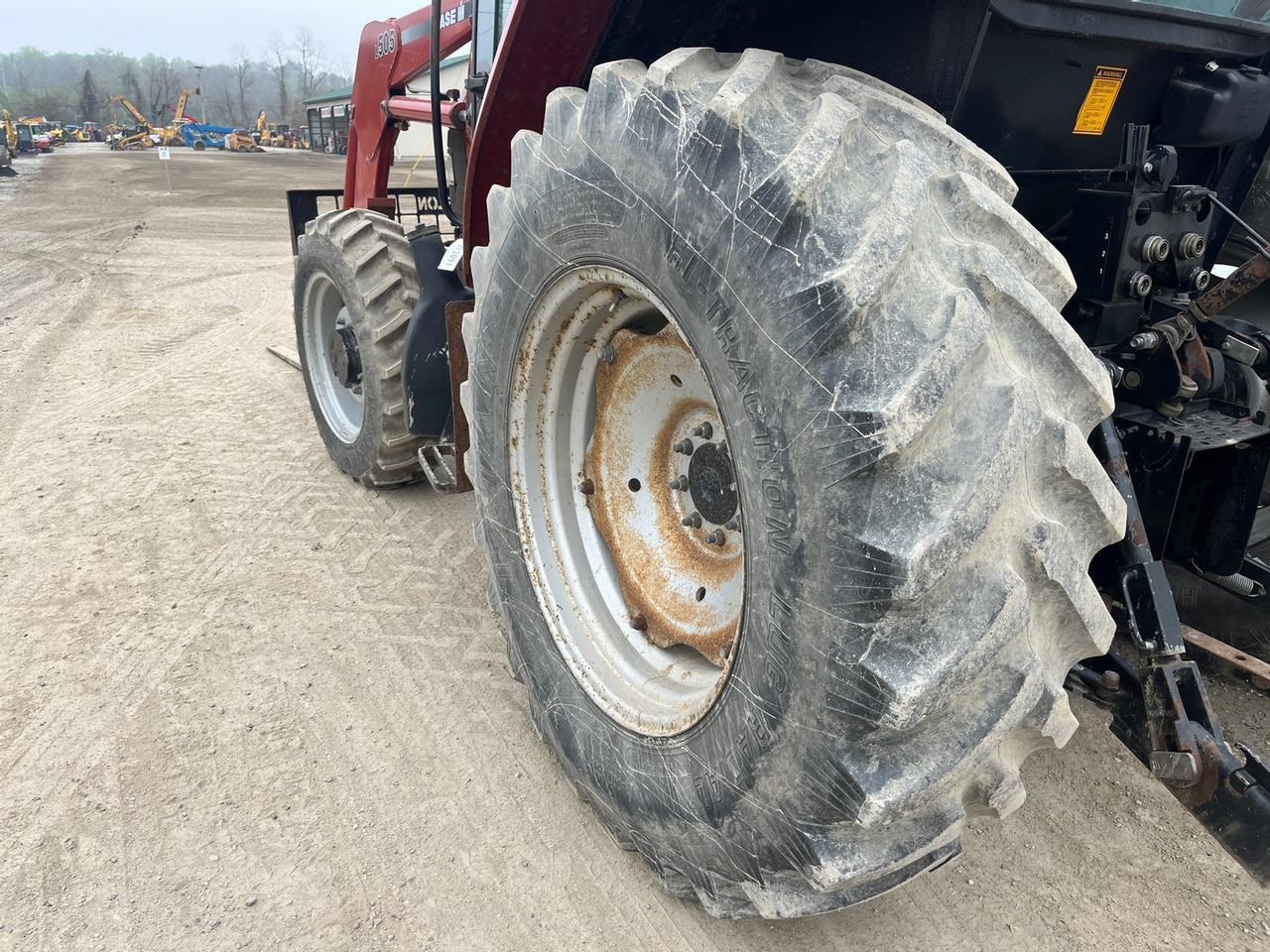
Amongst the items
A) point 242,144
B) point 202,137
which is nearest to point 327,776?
point 242,144

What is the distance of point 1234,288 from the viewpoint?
1929 mm

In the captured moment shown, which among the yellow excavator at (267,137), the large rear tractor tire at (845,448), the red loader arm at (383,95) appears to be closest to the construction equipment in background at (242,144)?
the yellow excavator at (267,137)

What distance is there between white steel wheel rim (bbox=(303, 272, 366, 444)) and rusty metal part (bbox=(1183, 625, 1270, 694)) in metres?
3.46

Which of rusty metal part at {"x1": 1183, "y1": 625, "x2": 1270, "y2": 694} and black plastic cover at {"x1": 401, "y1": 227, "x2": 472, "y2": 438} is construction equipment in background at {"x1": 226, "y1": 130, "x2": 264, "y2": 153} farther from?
rusty metal part at {"x1": 1183, "y1": 625, "x2": 1270, "y2": 694}

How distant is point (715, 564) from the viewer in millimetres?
2141

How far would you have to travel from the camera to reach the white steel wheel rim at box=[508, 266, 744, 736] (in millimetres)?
2061

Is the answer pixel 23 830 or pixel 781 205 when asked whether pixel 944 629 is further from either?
pixel 23 830

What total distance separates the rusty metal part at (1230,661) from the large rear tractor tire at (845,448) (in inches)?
39.6

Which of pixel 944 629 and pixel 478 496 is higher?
pixel 944 629

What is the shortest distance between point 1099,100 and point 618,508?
1433mm

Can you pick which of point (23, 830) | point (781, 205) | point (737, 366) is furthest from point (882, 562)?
point (23, 830)

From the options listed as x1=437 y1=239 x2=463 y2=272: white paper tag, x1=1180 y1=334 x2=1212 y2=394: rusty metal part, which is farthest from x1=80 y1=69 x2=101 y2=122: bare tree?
x1=1180 y1=334 x2=1212 y2=394: rusty metal part

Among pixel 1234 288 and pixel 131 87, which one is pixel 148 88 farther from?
pixel 1234 288

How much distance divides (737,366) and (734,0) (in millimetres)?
1050
